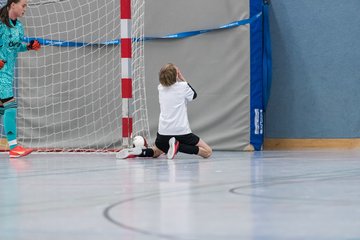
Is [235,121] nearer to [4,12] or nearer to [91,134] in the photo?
[91,134]

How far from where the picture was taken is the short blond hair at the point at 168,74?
267 inches

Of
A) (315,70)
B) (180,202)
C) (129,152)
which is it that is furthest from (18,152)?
(180,202)

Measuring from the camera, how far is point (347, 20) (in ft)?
28.5

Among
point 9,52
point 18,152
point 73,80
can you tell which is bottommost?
point 18,152

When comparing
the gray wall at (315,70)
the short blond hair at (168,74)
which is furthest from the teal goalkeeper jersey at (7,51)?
the gray wall at (315,70)

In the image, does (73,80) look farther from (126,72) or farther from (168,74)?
(168,74)

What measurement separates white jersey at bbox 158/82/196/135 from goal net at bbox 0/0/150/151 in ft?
5.03

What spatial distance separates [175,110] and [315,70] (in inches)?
97.8

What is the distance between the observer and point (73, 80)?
8664mm

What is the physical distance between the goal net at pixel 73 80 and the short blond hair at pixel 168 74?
1.58m

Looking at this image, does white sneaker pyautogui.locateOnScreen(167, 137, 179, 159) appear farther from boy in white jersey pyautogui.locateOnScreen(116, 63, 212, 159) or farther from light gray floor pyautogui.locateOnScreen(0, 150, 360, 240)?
light gray floor pyautogui.locateOnScreen(0, 150, 360, 240)

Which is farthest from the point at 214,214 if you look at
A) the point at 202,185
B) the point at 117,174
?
the point at 117,174

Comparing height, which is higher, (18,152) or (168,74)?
(168,74)

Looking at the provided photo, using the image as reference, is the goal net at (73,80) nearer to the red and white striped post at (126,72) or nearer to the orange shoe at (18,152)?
the red and white striped post at (126,72)
